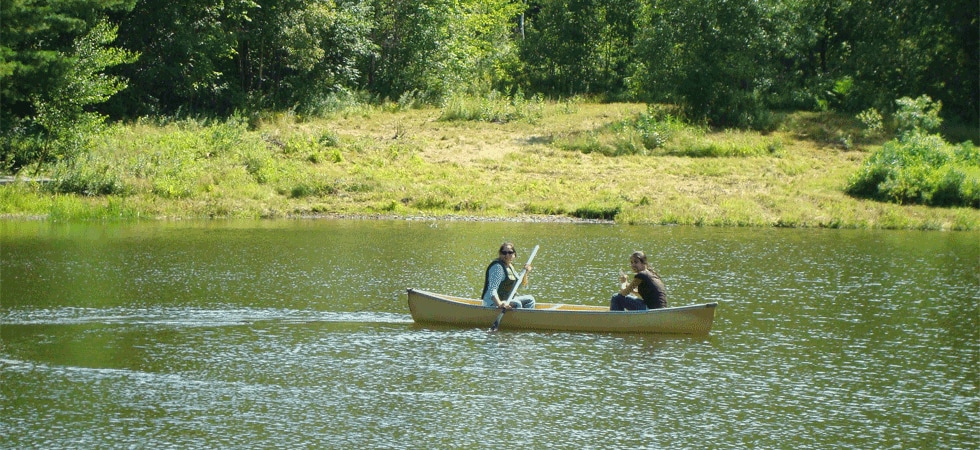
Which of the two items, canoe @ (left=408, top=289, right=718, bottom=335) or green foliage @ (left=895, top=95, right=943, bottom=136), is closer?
canoe @ (left=408, top=289, right=718, bottom=335)

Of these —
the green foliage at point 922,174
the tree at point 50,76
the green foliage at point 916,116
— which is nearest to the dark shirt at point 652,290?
the green foliage at point 922,174

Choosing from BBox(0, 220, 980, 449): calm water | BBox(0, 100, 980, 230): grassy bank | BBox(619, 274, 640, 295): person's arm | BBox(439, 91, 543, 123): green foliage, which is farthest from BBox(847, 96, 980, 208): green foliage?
BBox(619, 274, 640, 295): person's arm

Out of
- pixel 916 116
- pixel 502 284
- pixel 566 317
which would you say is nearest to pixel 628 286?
pixel 566 317

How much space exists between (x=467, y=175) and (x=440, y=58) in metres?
15.3

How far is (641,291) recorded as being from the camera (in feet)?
63.1

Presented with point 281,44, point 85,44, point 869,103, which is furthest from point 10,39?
point 869,103

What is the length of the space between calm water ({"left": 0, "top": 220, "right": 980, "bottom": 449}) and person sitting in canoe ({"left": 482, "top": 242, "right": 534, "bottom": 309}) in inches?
24.4

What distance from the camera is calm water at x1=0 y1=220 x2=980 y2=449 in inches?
512

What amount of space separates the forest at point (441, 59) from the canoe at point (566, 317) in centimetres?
2279

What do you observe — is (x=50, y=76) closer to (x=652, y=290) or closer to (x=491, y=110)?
(x=491, y=110)

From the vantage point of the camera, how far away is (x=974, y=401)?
1452 cm

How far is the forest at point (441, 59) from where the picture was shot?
126ft

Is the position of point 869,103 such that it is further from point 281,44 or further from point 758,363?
point 758,363

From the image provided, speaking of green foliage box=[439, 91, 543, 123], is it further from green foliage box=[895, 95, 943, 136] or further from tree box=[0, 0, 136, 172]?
green foliage box=[895, 95, 943, 136]
